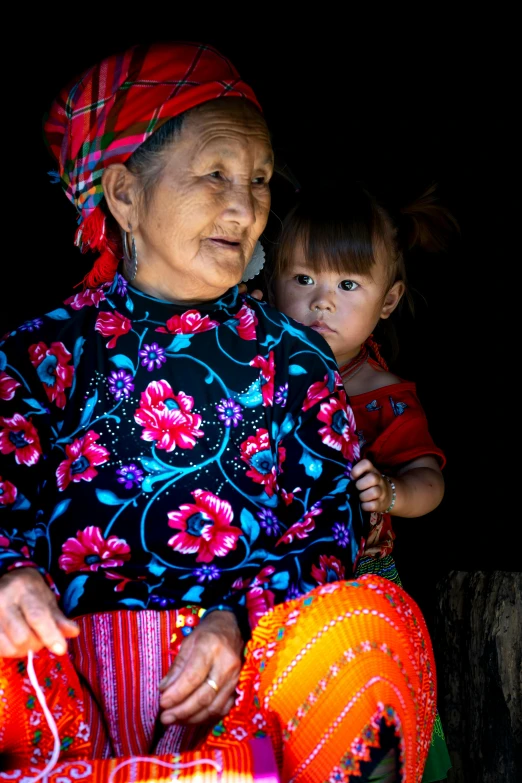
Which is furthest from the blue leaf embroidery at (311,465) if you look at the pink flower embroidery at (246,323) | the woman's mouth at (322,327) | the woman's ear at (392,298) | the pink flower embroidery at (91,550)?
the woman's ear at (392,298)

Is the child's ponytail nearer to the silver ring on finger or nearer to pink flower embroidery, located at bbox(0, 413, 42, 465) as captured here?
pink flower embroidery, located at bbox(0, 413, 42, 465)

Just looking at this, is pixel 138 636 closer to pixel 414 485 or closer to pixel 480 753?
pixel 414 485

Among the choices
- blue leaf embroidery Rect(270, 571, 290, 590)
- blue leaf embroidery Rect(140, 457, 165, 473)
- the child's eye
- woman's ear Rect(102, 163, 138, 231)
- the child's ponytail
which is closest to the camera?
blue leaf embroidery Rect(270, 571, 290, 590)

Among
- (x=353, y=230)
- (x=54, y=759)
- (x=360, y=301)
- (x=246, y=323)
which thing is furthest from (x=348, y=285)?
(x=54, y=759)

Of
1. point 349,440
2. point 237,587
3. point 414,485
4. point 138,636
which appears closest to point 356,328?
point 414,485

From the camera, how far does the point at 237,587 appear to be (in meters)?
1.89

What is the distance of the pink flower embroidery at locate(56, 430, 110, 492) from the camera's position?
199cm

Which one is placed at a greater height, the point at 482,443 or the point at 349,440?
the point at 349,440

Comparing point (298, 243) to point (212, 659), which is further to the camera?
point (298, 243)

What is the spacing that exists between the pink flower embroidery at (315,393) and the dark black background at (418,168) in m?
0.98

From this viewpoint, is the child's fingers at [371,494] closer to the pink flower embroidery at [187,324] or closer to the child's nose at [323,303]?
the pink flower embroidery at [187,324]

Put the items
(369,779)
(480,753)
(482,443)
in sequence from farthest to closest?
(482,443)
(480,753)
(369,779)

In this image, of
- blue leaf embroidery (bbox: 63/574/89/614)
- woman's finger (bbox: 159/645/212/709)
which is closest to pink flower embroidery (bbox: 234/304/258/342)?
blue leaf embroidery (bbox: 63/574/89/614)

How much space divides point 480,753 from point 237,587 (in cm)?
112
